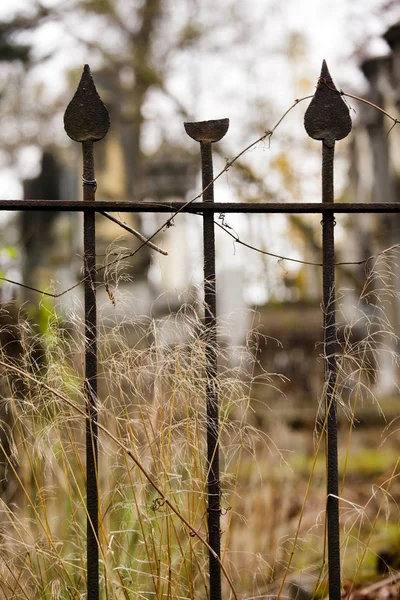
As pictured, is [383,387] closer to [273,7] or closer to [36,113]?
[273,7]

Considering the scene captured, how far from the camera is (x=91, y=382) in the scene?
1.54 meters

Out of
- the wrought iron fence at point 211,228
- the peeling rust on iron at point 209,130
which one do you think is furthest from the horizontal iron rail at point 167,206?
the peeling rust on iron at point 209,130

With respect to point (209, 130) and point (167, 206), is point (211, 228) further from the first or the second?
point (209, 130)

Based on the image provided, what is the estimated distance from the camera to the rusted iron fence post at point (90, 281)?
1.50 meters

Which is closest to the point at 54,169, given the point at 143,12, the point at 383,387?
the point at 143,12

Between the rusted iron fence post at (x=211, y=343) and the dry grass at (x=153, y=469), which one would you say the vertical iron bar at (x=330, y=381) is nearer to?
the dry grass at (x=153, y=469)

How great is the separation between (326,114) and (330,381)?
603mm

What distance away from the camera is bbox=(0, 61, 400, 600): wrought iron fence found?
1537mm

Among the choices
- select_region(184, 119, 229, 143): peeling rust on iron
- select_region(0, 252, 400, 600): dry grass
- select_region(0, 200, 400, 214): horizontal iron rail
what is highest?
select_region(184, 119, 229, 143): peeling rust on iron

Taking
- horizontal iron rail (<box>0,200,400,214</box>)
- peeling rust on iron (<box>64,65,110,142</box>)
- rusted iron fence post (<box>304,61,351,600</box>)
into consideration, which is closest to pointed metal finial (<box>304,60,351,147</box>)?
rusted iron fence post (<box>304,61,351,600</box>)

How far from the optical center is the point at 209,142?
63.7 inches

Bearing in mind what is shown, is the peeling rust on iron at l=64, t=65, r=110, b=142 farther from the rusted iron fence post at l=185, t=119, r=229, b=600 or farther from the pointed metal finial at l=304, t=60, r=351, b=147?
the pointed metal finial at l=304, t=60, r=351, b=147

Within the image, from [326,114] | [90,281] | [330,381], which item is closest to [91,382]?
[90,281]

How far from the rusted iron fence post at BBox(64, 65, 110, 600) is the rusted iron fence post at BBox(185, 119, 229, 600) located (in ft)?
0.72
